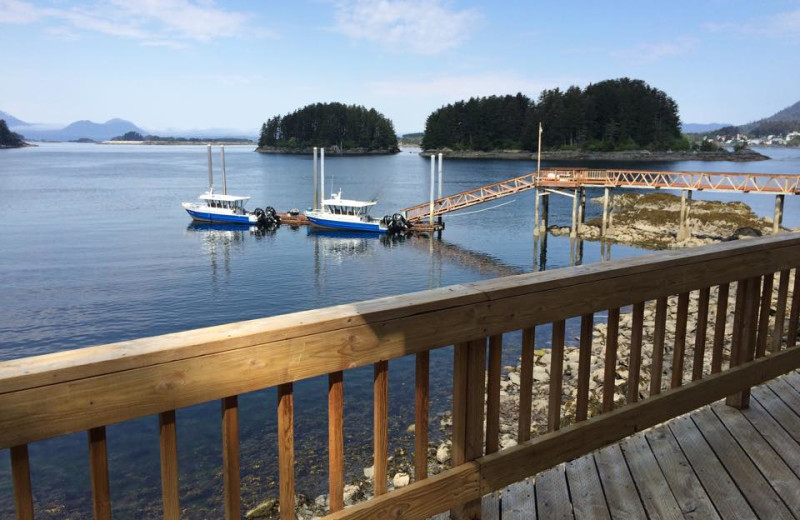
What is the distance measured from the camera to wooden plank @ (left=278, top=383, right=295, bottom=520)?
1950 mm

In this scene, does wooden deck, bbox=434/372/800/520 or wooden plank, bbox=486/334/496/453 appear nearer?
wooden plank, bbox=486/334/496/453

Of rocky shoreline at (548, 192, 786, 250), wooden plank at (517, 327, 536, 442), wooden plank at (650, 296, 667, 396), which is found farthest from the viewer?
rocky shoreline at (548, 192, 786, 250)

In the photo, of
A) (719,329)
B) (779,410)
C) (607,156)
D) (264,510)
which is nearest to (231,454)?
(719,329)

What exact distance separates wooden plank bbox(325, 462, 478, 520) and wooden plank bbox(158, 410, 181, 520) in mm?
509

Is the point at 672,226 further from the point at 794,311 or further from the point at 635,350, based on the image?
the point at 635,350

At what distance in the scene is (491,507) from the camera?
107 inches

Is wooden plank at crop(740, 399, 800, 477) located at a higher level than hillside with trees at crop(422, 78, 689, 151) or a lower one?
lower

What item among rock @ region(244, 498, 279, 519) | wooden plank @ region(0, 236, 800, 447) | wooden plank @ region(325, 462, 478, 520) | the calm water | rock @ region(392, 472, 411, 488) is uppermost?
wooden plank @ region(0, 236, 800, 447)

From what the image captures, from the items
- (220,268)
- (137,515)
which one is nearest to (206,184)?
(220,268)

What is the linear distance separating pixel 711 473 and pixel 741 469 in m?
0.18

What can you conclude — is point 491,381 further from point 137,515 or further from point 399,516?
point 137,515

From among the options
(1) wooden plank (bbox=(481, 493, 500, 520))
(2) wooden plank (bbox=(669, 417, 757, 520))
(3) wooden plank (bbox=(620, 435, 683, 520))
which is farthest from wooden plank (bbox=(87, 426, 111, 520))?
(2) wooden plank (bbox=(669, 417, 757, 520))

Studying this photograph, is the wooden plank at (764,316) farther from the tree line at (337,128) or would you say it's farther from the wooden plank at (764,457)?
the tree line at (337,128)

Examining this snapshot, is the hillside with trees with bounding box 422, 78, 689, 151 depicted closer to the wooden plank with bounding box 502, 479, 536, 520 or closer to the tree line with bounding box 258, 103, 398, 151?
the tree line with bounding box 258, 103, 398, 151
